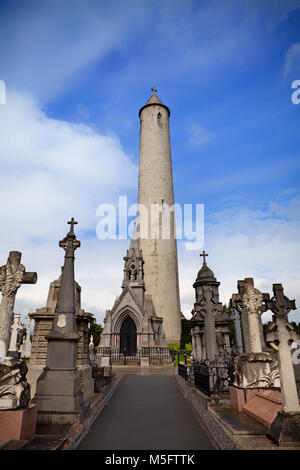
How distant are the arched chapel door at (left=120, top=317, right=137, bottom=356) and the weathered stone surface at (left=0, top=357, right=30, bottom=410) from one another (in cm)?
2283

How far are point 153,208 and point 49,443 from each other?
112 ft

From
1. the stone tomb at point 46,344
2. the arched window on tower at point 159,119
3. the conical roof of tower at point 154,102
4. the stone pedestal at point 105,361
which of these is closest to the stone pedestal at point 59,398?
the stone tomb at point 46,344

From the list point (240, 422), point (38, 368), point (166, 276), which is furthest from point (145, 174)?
point (240, 422)

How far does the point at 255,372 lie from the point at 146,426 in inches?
121

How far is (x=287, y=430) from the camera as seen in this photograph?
424cm

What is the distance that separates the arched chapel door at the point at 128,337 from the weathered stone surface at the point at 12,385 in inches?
899

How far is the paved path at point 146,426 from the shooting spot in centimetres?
472

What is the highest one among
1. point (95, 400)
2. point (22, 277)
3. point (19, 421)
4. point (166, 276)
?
point (166, 276)

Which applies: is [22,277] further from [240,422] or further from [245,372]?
[245,372]

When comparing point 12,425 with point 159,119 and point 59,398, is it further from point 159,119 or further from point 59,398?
point 159,119

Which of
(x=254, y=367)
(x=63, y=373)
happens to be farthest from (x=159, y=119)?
(x=63, y=373)

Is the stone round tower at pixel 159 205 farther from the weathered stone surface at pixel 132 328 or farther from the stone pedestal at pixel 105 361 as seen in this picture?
the stone pedestal at pixel 105 361
